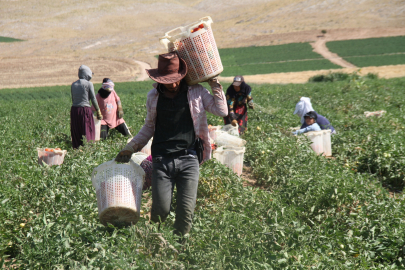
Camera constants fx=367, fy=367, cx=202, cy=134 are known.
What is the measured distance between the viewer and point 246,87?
7.27 meters

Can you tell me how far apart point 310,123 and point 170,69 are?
16.6 ft

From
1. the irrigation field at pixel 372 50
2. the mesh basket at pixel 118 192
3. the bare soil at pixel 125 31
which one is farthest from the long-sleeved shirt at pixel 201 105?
the irrigation field at pixel 372 50

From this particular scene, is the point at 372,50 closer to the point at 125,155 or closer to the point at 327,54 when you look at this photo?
the point at 327,54

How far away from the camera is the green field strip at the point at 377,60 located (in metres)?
35.8

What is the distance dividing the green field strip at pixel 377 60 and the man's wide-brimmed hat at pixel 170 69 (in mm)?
37407

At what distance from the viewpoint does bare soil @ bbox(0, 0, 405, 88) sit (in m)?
38.0

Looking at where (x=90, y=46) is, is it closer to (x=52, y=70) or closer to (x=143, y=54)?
(x=143, y=54)

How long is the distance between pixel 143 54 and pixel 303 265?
50.5 meters

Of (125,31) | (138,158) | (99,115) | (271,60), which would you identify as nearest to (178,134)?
(138,158)

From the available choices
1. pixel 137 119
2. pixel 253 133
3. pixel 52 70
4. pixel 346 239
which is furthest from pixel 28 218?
pixel 52 70

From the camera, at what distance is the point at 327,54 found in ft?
147

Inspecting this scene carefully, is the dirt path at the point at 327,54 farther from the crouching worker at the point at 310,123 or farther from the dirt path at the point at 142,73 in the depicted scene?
the crouching worker at the point at 310,123

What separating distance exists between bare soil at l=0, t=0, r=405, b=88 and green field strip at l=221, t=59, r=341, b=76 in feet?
11.4

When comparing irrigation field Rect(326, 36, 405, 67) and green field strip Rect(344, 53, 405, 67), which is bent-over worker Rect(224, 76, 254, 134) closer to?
green field strip Rect(344, 53, 405, 67)
